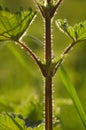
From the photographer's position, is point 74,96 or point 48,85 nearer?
point 48,85

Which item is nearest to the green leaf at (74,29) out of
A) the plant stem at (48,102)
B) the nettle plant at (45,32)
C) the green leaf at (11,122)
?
the nettle plant at (45,32)

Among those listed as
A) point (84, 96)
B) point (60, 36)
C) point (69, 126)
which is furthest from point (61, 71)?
point (60, 36)

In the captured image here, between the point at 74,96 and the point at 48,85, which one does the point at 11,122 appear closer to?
the point at 48,85

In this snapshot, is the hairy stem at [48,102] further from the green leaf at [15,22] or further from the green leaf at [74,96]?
the green leaf at [74,96]

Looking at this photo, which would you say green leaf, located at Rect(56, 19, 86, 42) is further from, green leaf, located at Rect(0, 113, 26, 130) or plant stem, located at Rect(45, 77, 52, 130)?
green leaf, located at Rect(0, 113, 26, 130)

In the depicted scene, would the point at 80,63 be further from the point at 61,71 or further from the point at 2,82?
the point at 61,71

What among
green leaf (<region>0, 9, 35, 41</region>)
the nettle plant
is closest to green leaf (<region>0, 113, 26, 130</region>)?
the nettle plant

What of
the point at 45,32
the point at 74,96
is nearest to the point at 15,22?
the point at 45,32
